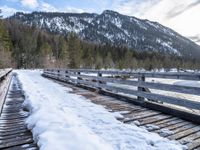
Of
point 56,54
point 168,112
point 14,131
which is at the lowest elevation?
point 14,131

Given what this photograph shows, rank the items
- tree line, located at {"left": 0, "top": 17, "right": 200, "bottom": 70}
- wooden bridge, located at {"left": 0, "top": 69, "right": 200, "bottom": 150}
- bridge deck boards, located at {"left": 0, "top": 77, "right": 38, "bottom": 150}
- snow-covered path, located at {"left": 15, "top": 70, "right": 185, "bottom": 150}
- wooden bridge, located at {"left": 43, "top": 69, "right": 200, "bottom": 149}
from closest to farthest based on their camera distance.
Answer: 1. snow-covered path, located at {"left": 15, "top": 70, "right": 185, "bottom": 150}
2. bridge deck boards, located at {"left": 0, "top": 77, "right": 38, "bottom": 150}
3. wooden bridge, located at {"left": 0, "top": 69, "right": 200, "bottom": 150}
4. wooden bridge, located at {"left": 43, "top": 69, "right": 200, "bottom": 149}
5. tree line, located at {"left": 0, "top": 17, "right": 200, "bottom": 70}

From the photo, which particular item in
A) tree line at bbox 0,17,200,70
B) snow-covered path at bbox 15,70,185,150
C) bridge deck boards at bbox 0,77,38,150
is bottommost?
bridge deck boards at bbox 0,77,38,150

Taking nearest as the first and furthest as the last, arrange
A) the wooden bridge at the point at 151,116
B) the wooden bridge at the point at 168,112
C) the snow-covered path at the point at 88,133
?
the snow-covered path at the point at 88,133
the wooden bridge at the point at 151,116
the wooden bridge at the point at 168,112

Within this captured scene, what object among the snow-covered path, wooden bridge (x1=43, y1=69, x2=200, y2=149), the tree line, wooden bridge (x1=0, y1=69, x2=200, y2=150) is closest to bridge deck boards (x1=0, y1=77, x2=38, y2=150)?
wooden bridge (x1=0, y1=69, x2=200, y2=150)

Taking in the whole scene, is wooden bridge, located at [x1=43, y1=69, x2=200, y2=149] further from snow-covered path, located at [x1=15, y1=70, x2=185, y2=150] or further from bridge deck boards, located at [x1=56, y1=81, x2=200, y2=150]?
snow-covered path, located at [x1=15, y1=70, x2=185, y2=150]

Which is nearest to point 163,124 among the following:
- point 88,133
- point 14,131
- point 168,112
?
point 168,112

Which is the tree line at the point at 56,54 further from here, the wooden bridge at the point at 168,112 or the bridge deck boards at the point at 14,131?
the bridge deck boards at the point at 14,131

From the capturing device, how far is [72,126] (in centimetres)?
502

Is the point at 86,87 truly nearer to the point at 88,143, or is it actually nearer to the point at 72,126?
the point at 72,126

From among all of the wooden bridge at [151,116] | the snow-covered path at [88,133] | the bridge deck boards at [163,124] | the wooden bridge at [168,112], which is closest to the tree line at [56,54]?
the wooden bridge at [168,112]

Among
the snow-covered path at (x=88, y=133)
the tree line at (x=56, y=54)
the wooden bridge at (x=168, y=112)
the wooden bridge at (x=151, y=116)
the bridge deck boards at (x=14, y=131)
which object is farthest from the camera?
the tree line at (x=56, y=54)

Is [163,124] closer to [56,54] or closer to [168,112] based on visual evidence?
[168,112]

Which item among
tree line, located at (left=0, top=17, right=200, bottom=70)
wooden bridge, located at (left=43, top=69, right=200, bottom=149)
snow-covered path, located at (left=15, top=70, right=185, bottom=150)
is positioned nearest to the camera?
snow-covered path, located at (left=15, top=70, right=185, bottom=150)

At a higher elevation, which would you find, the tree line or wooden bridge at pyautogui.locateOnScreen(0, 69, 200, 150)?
the tree line
